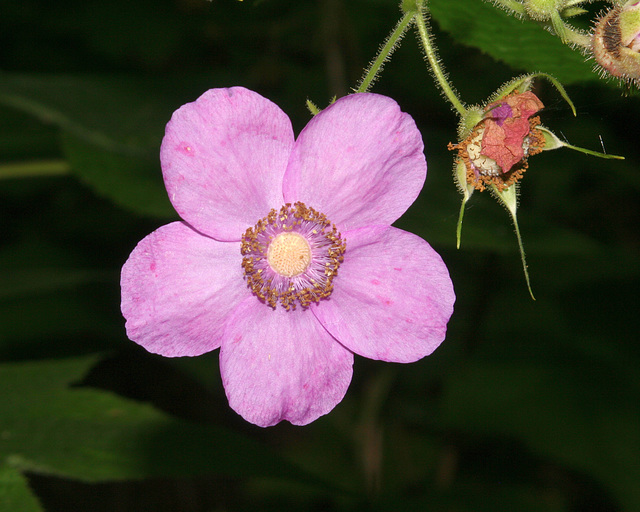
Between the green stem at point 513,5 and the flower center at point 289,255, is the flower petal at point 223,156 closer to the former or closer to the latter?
the flower center at point 289,255

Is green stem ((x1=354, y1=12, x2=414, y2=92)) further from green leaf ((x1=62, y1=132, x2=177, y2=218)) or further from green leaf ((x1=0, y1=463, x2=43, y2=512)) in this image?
green leaf ((x1=0, y1=463, x2=43, y2=512))

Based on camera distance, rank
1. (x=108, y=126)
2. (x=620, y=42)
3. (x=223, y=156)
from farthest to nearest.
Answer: (x=108, y=126) → (x=223, y=156) → (x=620, y=42)

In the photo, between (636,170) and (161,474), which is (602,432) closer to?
(636,170)

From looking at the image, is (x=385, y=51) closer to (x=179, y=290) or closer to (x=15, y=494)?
(x=179, y=290)

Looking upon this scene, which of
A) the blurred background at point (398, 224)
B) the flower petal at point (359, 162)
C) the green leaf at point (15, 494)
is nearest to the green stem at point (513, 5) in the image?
the flower petal at point (359, 162)

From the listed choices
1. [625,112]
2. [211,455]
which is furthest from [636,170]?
[211,455]

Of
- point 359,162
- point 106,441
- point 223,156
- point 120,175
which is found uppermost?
point 359,162

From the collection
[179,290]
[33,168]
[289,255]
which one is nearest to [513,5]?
Answer: [289,255]

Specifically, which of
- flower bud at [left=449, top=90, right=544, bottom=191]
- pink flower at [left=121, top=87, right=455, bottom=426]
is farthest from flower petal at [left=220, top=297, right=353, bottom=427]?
flower bud at [left=449, top=90, right=544, bottom=191]
